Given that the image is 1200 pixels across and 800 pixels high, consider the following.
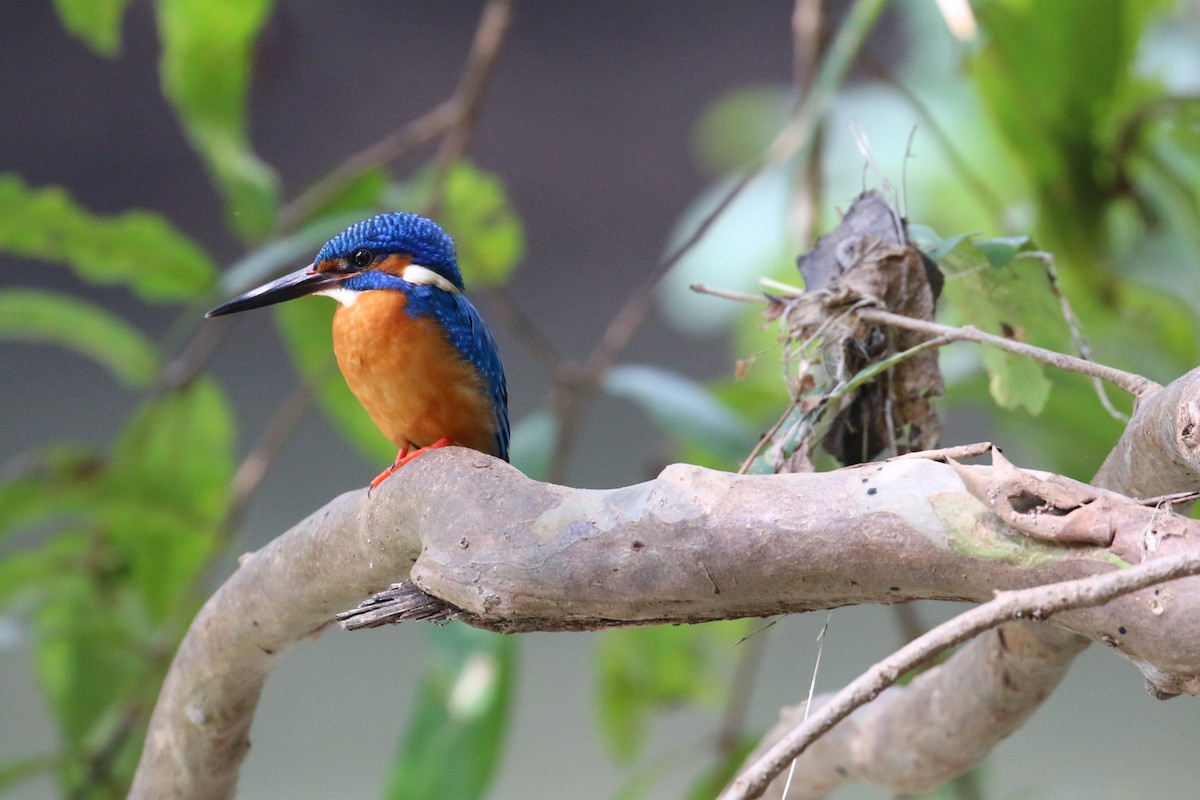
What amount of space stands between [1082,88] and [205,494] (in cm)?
144

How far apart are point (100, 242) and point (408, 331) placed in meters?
0.80

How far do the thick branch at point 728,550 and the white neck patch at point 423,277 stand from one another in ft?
1.03

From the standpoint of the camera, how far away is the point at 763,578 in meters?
0.64

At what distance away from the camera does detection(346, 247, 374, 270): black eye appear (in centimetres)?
113

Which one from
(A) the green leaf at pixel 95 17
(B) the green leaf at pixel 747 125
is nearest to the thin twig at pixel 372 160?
(A) the green leaf at pixel 95 17

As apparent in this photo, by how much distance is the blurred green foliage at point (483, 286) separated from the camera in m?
1.43

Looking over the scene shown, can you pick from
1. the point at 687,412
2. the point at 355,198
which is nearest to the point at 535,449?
the point at 687,412

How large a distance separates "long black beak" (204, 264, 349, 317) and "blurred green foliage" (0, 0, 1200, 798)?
31 centimetres

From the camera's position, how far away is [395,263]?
1.12 metres

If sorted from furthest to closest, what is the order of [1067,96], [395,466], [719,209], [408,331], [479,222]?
[479,222], [1067,96], [719,209], [408,331], [395,466]

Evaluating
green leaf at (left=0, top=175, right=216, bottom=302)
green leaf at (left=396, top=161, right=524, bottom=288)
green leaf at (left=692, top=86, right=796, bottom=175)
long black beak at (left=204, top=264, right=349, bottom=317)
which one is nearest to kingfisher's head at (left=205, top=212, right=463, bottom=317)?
long black beak at (left=204, top=264, right=349, bottom=317)

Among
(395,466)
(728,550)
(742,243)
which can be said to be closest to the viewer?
(728,550)

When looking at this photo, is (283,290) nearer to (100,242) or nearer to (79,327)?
(100,242)

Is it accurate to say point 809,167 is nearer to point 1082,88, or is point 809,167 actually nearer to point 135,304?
point 1082,88
